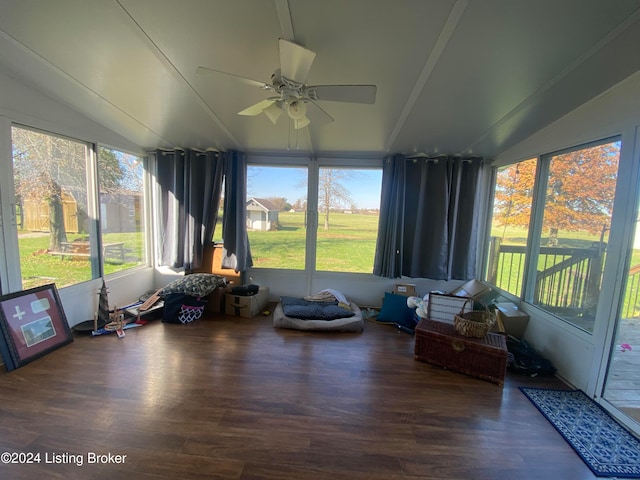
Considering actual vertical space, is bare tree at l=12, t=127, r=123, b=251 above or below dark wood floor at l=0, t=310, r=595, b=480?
above

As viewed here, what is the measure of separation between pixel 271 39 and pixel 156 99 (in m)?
1.45

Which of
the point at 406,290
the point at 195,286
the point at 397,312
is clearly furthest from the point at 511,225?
the point at 195,286

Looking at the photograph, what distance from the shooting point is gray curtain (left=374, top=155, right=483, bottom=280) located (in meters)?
3.48

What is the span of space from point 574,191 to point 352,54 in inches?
91.3

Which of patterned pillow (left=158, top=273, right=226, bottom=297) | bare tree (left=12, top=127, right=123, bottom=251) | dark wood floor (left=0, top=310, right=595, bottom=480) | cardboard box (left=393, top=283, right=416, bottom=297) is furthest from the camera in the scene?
cardboard box (left=393, top=283, right=416, bottom=297)

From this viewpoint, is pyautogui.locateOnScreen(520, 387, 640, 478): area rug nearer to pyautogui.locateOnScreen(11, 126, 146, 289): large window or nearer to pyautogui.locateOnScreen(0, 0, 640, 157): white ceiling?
pyautogui.locateOnScreen(0, 0, 640, 157): white ceiling

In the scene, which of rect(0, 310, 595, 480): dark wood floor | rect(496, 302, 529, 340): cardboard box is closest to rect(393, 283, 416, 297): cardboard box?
rect(496, 302, 529, 340): cardboard box

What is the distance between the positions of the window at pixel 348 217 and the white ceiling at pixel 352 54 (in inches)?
42.6

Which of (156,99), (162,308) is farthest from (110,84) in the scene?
(162,308)

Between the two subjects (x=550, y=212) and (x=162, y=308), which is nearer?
(x=550, y=212)

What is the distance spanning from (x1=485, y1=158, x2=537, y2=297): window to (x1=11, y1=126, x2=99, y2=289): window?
16.4ft

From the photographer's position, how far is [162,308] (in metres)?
3.34

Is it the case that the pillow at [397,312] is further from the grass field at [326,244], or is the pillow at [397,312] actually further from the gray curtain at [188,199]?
the gray curtain at [188,199]

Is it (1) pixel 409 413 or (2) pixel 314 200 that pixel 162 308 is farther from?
(1) pixel 409 413
